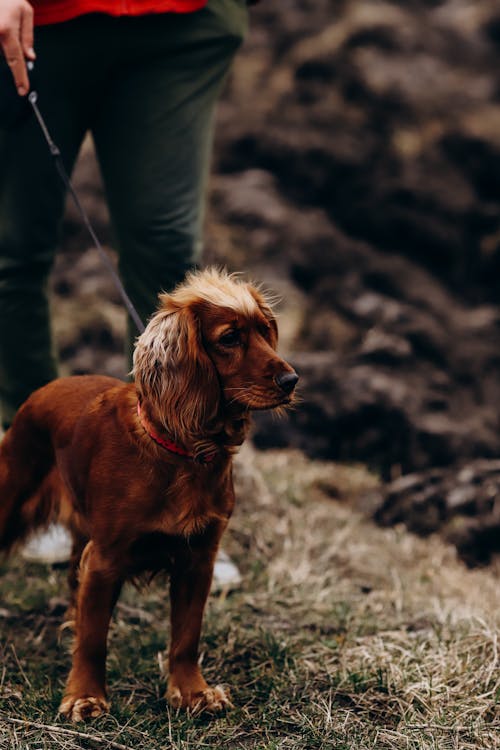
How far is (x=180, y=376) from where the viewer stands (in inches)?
86.3

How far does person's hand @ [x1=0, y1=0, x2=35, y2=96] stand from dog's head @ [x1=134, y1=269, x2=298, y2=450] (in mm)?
756

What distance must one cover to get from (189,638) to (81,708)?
0.31 metres

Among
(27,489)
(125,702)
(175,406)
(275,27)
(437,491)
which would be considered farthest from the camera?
(275,27)

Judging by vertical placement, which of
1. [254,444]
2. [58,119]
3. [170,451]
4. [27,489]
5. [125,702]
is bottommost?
[254,444]

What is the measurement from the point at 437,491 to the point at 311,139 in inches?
132

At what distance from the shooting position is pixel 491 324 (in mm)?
5523

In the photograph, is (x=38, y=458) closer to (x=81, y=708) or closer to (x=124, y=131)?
(x=81, y=708)

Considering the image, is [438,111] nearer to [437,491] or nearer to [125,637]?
[437,491]

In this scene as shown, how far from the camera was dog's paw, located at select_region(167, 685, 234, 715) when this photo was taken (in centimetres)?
238

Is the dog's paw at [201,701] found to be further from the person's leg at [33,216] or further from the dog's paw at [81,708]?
the person's leg at [33,216]

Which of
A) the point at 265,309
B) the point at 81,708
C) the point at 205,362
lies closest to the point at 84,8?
the point at 265,309

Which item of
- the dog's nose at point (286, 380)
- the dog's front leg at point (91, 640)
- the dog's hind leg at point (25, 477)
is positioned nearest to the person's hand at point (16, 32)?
the dog's hind leg at point (25, 477)

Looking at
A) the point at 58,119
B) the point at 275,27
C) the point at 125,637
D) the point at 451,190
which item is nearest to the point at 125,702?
the point at 125,637

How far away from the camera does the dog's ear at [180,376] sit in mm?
2191
